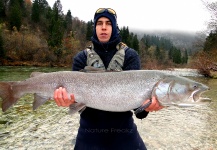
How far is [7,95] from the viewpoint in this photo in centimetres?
308

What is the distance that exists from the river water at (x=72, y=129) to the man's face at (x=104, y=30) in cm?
409

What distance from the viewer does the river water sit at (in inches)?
247

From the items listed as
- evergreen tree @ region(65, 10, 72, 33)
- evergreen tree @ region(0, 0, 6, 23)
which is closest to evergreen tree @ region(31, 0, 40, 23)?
evergreen tree @ region(0, 0, 6, 23)

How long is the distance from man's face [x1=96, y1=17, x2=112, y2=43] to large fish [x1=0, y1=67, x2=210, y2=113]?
474 millimetres

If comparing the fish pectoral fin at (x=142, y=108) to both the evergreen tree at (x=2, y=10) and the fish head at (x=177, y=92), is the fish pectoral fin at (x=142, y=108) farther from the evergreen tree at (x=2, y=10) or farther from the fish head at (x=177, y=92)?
the evergreen tree at (x=2, y=10)

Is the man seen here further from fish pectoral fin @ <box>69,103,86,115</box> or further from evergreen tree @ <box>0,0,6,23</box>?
evergreen tree @ <box>0,0,6,23</box>

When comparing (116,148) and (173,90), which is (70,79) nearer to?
(116,148)

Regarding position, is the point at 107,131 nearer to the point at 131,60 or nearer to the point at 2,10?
the point at 131,60

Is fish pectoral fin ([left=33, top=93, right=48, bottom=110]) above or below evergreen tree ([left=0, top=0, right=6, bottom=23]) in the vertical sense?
below

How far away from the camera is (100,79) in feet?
9.33

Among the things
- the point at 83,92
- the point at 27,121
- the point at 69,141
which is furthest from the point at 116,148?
the point at 27,121

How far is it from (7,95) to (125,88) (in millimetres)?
1650

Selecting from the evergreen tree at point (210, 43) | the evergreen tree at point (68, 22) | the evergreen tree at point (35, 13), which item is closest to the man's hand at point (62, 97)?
the evergreen tree at point (210, 43)

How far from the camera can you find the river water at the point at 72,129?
20.6ft
